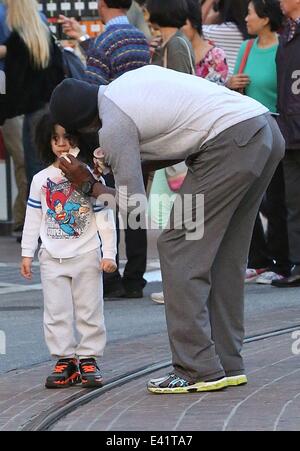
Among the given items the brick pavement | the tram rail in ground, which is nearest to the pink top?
the tram rail in ground

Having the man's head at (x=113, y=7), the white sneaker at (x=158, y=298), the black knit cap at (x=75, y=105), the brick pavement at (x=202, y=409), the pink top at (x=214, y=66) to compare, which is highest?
the black knit cap at (x=75, y=105)

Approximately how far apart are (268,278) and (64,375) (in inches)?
152

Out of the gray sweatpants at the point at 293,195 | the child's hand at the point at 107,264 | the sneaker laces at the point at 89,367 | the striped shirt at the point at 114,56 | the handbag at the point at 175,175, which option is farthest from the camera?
the handbag at the point at 175,175

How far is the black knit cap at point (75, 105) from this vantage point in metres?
6.08

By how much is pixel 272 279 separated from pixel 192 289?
4.07 metres

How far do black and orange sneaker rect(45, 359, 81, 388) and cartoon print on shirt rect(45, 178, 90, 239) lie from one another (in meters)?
0.65

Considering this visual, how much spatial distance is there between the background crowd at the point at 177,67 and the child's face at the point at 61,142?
182 centimetres

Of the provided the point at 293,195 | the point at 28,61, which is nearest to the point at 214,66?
the point at 293,195

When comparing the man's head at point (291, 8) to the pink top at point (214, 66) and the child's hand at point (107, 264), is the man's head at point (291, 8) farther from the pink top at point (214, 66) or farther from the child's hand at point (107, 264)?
the child's hand at point (107, 264)

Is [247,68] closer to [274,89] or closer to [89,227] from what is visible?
[274,89]

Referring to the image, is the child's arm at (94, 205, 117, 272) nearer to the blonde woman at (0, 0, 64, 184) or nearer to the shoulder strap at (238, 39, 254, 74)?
the shoulder strap at (238, 39, 254, 74)

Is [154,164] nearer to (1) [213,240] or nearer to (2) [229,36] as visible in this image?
(1) [213,240]

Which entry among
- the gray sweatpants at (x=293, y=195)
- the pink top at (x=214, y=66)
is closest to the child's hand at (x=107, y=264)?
the gray sweatpants at (x=293, y=195)

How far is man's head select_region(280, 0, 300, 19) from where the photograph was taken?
32.0 ft
